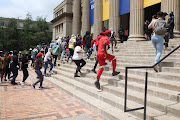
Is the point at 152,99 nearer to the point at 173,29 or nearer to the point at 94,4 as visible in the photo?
the point at 173,29

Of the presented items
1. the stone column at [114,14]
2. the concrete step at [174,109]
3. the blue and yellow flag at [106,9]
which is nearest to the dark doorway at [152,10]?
the blue and yellow flag at [106,9]

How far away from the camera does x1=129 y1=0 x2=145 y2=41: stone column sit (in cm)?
1327

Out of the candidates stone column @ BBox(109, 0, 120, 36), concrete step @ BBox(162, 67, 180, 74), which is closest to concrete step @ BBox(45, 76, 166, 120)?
concrete step @ BBox(162, 67, 180, 74)

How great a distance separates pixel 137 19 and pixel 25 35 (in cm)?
5956

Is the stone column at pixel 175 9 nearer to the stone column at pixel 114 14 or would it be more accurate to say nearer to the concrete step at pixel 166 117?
the stone column at pixel 114 14

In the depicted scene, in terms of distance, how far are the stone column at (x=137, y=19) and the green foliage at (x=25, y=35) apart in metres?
54.5

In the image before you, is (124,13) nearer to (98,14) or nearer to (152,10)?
(98,14)

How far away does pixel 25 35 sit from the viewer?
6544 centimetres

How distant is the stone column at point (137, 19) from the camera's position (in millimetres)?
13266

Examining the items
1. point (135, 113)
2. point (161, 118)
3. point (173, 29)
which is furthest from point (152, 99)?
point (173, 29)

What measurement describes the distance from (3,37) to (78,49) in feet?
205

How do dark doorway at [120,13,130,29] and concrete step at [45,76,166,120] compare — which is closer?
concrete step at [45,76,166,120]

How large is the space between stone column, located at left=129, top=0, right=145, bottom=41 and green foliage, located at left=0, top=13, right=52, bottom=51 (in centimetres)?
5450

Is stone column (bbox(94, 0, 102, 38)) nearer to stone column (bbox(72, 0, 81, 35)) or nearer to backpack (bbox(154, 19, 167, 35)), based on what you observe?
A: stone column (bbox(72, 0, 81, 35))
